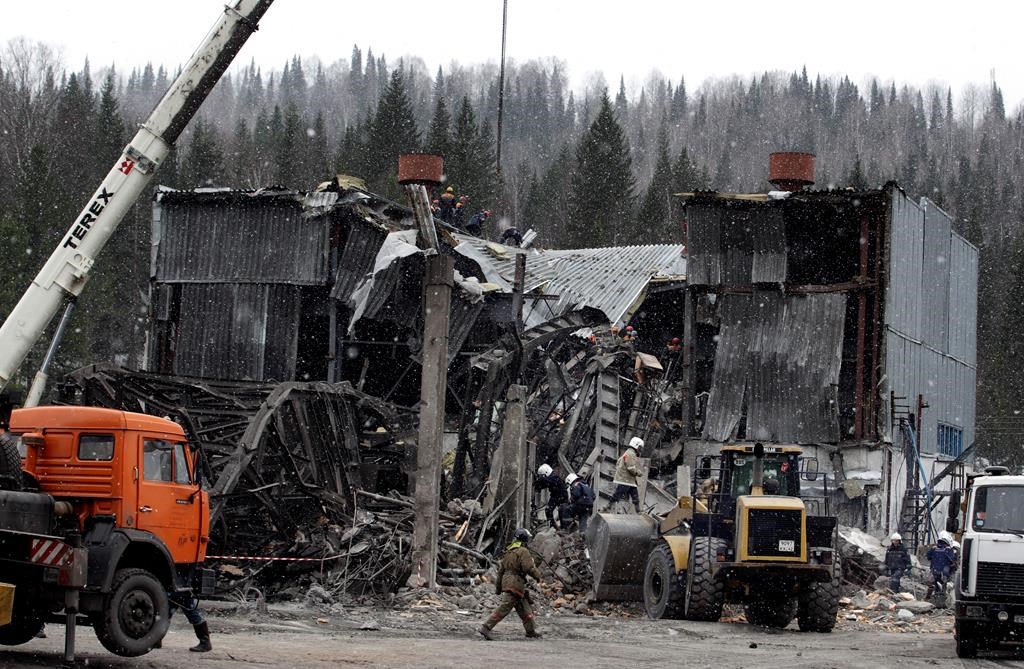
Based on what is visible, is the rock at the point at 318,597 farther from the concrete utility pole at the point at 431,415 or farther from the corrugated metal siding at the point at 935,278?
the corrugated metal siding at the point at 935,278

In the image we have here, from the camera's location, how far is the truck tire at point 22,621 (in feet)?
36.8

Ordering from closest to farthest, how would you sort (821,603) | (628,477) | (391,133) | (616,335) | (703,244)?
(821,603)
(628,477)
(703,244)
(616,335)
(391,133)

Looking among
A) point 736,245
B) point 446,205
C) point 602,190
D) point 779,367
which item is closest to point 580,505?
point 779,367

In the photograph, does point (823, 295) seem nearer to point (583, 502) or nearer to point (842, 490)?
point (842, 490)

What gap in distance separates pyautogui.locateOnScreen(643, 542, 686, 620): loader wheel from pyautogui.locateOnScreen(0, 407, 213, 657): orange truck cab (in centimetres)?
802

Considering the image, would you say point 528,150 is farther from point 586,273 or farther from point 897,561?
point 897,561

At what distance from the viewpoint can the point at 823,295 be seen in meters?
30.6

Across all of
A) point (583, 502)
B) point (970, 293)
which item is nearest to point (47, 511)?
point (583, 502)

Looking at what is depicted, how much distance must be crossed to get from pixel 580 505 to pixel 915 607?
6.21 m

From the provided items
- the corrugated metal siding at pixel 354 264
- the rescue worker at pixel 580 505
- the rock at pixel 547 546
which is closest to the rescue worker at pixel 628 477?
the rescue worker at pixel 580 505

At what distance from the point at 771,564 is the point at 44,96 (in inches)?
3050

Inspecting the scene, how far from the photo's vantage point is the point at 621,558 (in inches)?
812

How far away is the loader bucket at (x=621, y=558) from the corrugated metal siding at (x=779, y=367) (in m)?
10.2

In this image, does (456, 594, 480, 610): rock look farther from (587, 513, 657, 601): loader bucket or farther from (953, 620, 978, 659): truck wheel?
(953, 620, 978, 659): truck wheel
